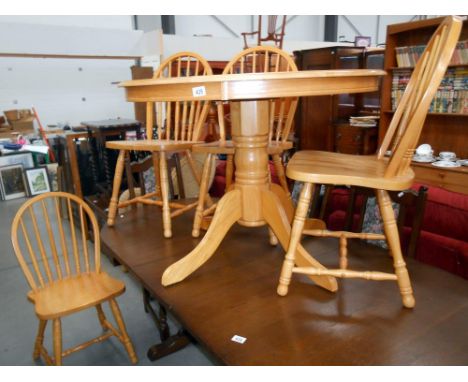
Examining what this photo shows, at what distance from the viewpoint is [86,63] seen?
22.7ft

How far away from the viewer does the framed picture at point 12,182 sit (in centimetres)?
502

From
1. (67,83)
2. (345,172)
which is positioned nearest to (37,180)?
(67,83)

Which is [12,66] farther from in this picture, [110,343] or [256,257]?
[256,257]

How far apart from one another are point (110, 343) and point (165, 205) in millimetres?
894

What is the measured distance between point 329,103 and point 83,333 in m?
4.05

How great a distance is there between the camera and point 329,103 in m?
4.97

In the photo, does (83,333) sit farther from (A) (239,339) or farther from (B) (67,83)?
(B) (67,83)

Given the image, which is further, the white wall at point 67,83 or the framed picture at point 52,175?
the white wall at point 67,83

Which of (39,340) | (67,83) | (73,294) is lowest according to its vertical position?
(39,340)

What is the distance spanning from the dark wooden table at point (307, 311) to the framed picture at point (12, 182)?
410cm

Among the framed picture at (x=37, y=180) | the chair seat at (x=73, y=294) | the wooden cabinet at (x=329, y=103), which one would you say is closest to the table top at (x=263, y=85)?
the chair seat at (x=73, y=294)

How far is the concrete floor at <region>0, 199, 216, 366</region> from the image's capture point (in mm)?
1977

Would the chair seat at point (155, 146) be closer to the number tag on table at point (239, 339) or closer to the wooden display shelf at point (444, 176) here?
the number tag on table at point (239, 339)

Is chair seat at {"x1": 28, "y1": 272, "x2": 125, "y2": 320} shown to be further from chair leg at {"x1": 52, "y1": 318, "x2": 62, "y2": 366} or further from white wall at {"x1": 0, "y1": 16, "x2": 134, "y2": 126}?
white wall at {"x1": 0, "y1": 16, "x2": 134, "y2": 126}
